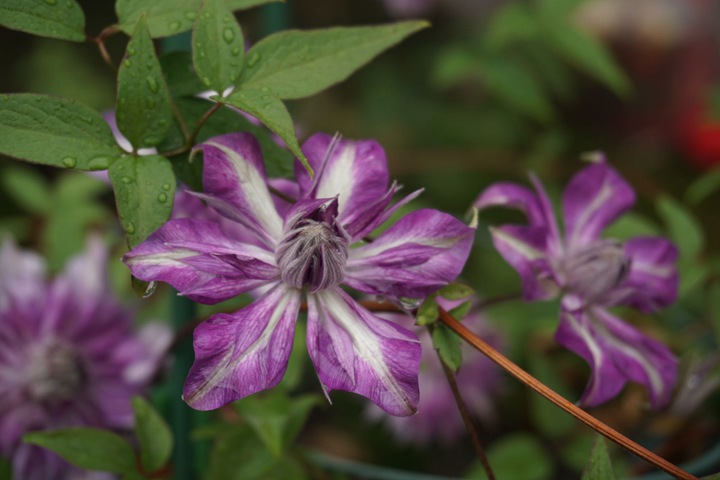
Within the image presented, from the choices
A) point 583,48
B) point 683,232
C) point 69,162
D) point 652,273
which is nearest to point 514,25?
point 583,48

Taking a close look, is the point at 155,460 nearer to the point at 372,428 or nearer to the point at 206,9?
the point at 206,9

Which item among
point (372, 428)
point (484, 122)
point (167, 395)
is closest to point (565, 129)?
point (484, 122)

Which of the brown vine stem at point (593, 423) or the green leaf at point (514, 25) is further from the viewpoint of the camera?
the green leaf at point (514, 25)

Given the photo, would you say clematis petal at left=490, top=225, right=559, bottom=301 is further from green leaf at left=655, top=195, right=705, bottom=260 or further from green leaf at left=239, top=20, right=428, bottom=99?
green leaf at left=655, top=195, right=705, bottom=260

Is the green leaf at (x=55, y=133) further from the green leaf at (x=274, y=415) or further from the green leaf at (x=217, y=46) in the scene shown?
the green leaf at (x=274, y=415)

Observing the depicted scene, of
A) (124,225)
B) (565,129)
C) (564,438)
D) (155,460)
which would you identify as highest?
(124,225)

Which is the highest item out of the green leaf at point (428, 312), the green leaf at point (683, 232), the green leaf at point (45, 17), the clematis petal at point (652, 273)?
the green leaf at point (45, 17)

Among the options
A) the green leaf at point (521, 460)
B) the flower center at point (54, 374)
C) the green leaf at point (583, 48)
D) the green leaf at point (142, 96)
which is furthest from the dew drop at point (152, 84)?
the green leaf at point (583, 48)
